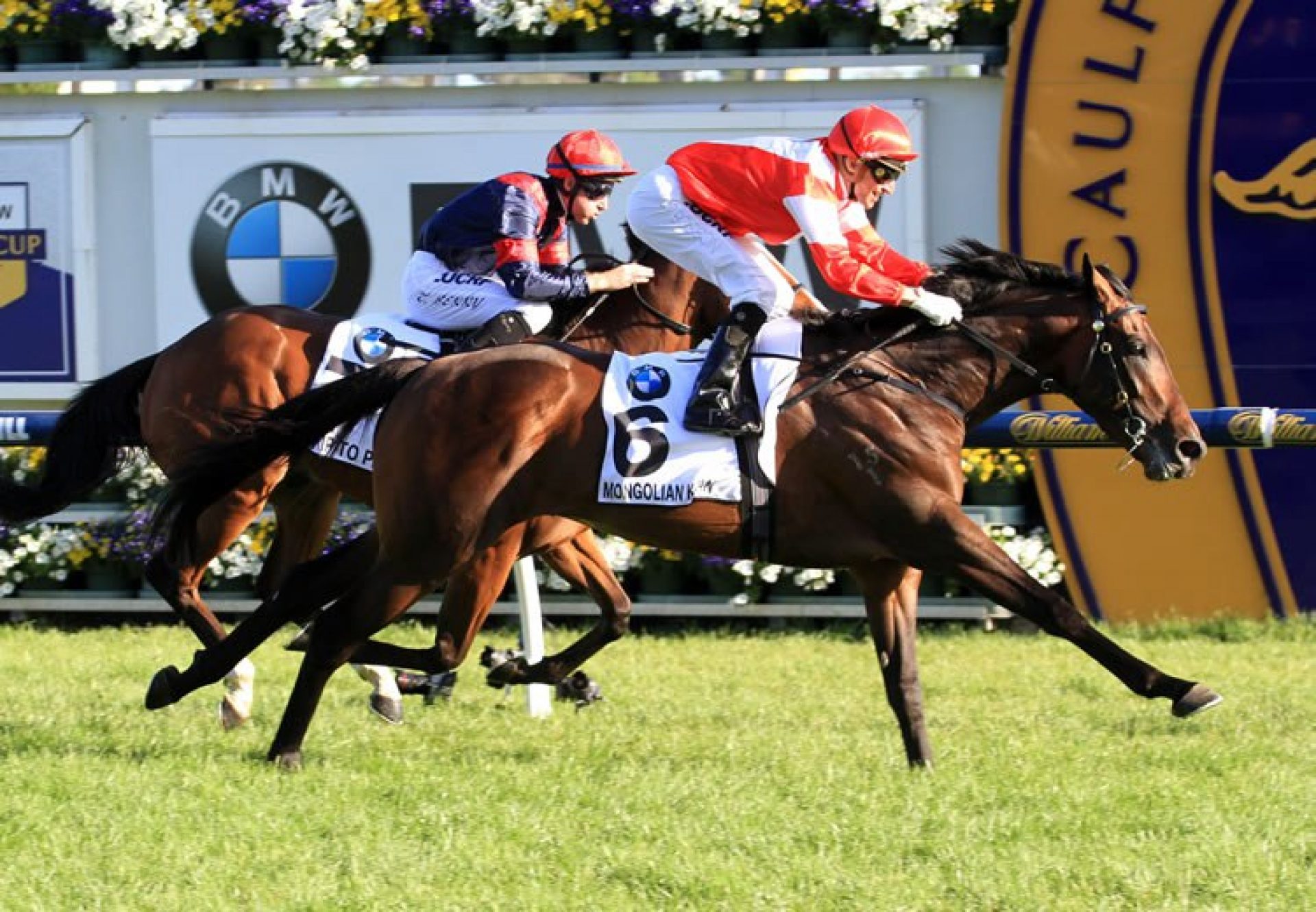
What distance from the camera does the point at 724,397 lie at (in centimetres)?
531

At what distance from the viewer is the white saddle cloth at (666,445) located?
17.5 feet

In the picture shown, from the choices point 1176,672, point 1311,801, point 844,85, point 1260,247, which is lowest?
point 1176,672

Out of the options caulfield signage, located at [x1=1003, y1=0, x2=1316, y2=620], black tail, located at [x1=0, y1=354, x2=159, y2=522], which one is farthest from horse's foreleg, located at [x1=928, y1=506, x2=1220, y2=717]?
caulfield signage, located at [x1=1003, y1=0, x2=1316, y2=620]

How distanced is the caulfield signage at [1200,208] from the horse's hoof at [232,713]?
4075 millimetres

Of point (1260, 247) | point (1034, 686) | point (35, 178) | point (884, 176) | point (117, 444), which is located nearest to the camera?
point (884, 176)

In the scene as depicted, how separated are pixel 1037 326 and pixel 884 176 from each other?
2.06ft

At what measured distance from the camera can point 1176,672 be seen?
768 centimetres

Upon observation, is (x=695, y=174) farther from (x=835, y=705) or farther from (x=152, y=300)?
(x=152, y=300)

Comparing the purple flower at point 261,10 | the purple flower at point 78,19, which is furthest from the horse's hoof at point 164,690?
the purple flower at point 78,19

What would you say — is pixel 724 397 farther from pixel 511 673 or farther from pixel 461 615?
pixel 511 673

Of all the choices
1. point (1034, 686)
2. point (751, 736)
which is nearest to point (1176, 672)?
point (1034, 686)

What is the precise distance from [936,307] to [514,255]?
149 centimetres

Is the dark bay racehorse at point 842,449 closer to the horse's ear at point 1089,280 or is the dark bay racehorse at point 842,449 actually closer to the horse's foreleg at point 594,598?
the horse's ear at point 1089,280

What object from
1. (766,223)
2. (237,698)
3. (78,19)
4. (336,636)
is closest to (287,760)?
(336,636)
